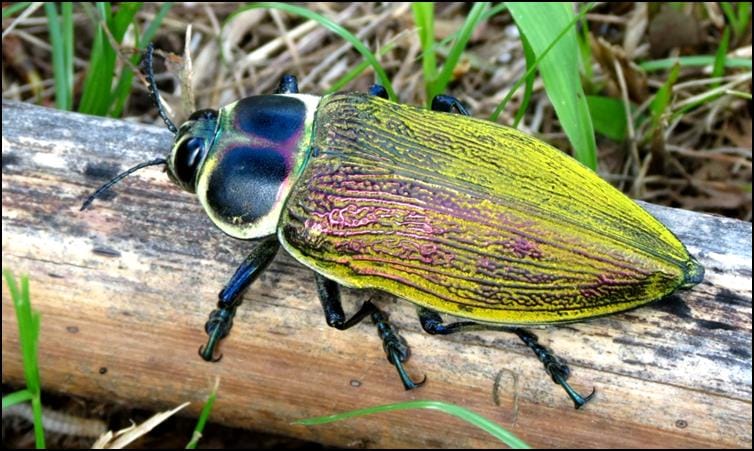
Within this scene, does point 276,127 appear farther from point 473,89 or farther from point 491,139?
point 473,89

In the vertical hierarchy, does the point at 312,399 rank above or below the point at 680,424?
below

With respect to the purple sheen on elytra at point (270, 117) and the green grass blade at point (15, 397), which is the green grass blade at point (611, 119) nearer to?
the purple sheen on elytra at point (270, 117)

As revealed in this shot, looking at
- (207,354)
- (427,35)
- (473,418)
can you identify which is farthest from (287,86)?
(473,418)

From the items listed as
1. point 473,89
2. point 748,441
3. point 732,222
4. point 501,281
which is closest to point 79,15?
point 473,89

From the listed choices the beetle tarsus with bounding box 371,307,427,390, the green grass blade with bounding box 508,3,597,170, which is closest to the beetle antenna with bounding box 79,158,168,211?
the beetle tarsus with bounding box 371,307,427,390

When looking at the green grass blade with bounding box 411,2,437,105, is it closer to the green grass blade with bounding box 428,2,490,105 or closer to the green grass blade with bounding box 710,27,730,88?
the green grass blade with bounding box 428,2,490,105

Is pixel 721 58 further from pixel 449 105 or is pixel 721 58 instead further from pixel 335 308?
pixel 335 308
